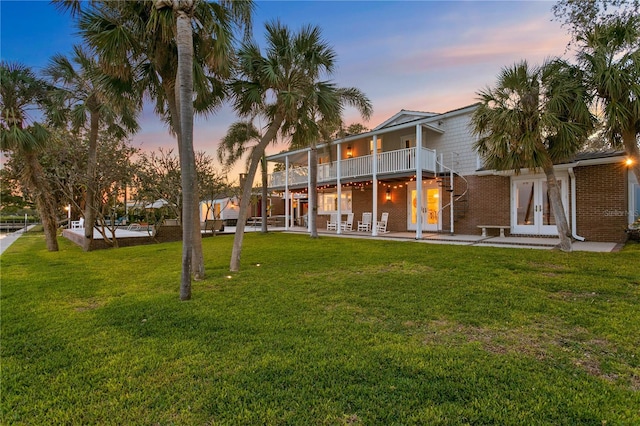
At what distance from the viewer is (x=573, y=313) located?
4383mm

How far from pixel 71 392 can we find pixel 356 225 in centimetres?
1757

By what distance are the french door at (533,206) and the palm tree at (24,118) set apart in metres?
18.7

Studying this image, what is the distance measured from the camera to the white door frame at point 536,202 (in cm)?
1245

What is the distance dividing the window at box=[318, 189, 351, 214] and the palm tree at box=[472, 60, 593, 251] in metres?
11.5

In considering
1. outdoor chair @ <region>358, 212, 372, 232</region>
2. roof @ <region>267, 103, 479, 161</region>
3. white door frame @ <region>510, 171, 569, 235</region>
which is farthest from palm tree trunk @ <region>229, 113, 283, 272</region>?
outdoor chair @ <region>358, 212, 372, 232</region>

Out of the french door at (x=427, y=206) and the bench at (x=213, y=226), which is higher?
the french door at (x=427, y=206)

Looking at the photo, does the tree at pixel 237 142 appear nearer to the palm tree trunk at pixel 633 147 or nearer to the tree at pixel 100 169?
the tree at pixel 100 169

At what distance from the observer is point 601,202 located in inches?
458

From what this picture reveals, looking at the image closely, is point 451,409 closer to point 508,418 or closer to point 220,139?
point 508,418

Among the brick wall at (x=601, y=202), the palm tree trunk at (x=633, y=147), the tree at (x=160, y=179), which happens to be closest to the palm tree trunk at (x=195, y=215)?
the tree at (x=160, y=179)

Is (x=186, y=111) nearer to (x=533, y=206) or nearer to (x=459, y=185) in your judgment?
(x=459, y=185)

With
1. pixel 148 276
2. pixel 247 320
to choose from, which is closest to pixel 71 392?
pixel 247 320

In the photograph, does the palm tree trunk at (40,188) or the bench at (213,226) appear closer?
the palm tree trunk at (40,188)

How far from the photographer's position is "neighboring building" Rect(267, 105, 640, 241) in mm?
11578
